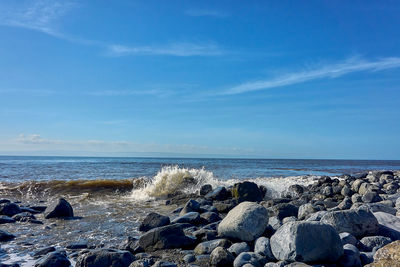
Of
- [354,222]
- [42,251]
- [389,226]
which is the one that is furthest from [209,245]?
[389,226]

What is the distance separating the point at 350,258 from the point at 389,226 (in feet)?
5.90

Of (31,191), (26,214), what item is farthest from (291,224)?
(31,191)

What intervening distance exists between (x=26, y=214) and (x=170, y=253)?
486cm

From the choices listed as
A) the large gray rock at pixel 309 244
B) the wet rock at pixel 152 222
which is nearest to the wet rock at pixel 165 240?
the wet rock at pixel 152 222

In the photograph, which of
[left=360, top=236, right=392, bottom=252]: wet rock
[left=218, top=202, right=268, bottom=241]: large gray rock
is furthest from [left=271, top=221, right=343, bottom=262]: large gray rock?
[left=218, top=202, right=268, bottom=241]: large gray rock

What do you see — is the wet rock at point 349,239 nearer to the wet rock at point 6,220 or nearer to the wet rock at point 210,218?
the wet rock at point 210,218

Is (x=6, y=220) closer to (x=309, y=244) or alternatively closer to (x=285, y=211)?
(x=285, y=211)

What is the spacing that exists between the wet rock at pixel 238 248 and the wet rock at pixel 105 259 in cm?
146

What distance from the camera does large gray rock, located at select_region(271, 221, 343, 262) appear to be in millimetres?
3771

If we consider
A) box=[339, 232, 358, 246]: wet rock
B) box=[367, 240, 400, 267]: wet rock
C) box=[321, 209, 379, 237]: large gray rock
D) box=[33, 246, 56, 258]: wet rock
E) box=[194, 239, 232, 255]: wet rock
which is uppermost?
box=[367, 240, 400, 267]: wet rock

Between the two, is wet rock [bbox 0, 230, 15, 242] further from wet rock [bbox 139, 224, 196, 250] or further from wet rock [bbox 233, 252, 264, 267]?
wet rock [bbox 233, 252, 264, 267]

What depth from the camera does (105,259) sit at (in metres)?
3.97

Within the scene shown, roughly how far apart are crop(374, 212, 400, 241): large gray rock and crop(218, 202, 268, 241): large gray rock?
188 centimetres

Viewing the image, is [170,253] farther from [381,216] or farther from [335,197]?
[335,197]
